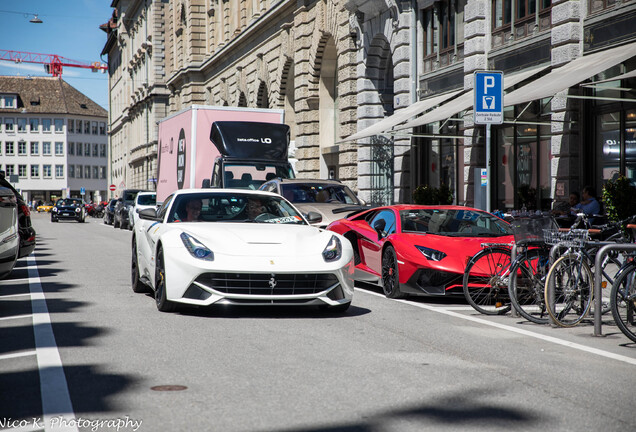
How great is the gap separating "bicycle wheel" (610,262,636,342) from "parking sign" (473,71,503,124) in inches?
247

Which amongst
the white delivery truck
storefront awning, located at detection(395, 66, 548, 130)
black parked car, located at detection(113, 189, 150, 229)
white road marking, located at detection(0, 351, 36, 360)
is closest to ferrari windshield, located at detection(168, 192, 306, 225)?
white road marking, located at detection(0, 351, 36, 360)

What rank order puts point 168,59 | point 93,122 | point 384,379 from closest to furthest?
point 384,379
point 168,59
point 93,122

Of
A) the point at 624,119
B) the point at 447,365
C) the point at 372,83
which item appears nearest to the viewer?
the point at 447,365

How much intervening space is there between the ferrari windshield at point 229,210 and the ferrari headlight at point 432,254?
1.56 metres

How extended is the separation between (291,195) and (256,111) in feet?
22.0

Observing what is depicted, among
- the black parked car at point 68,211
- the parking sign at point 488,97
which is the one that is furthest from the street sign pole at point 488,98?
the black parked car at point 68,211

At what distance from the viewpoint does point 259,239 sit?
9039 mm

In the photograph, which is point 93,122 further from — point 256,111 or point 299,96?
point 256,111

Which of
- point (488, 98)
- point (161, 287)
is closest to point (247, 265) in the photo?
point (161, 287)

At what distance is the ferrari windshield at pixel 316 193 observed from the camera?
1773 cm

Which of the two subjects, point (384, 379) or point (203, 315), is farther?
point (203, 315)

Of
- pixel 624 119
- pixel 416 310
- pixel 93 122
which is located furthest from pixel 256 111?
pixel 93 122

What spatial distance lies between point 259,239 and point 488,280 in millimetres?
2783

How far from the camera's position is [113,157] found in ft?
354
